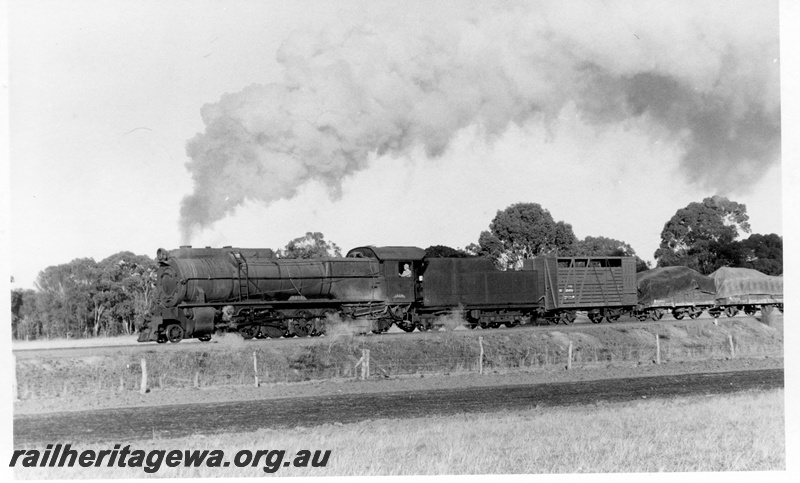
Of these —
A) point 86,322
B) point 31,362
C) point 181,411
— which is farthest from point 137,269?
point 181,411

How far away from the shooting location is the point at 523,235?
175 feet

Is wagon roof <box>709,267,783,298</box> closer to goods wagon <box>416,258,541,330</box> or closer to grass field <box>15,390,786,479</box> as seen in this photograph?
goods wagon <box>416,258,541,330</box>

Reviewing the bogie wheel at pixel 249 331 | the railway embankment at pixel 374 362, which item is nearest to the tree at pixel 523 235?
the railway embankment at pixel 374 362

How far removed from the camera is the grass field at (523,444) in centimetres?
1370

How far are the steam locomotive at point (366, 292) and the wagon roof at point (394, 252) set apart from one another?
1.9 inches

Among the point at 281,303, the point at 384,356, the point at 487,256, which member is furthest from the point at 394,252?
the point at 487,256

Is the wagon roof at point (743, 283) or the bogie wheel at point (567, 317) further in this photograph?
the wagon roof at point (743, 283)

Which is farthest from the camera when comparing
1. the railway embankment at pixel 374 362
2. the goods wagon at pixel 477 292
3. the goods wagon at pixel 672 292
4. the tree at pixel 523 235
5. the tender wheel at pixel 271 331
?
the tree at pixel 523 235

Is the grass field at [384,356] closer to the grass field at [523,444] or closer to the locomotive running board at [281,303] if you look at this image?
the locomotive running board at [281,303]

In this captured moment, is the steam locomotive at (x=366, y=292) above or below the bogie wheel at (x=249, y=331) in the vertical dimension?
above

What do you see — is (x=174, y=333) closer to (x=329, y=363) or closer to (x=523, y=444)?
(x=329, y=363)

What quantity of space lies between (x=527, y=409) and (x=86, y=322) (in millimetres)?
28454

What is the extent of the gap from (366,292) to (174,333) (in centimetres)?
672

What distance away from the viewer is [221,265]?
24.5m
